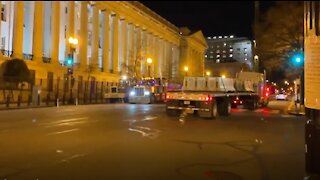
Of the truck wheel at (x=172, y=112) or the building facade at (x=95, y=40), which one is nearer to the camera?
the building facade at (x=95, y=40)

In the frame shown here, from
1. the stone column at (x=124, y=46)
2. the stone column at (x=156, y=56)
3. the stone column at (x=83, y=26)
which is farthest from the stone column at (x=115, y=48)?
the stone column at (x=83, y=26)

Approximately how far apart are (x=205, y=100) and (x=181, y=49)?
280ft

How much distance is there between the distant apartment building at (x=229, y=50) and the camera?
3671 inches

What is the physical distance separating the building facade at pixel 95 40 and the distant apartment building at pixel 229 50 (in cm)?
655

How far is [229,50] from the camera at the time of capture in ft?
372

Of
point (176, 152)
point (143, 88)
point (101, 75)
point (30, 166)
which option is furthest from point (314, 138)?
point (101, 75)

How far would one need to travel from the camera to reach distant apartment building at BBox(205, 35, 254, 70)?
93250 mm

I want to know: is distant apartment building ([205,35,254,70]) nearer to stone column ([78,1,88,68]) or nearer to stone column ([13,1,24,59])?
stone column ([78,1,88,68])

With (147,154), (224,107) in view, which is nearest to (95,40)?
(224,107)

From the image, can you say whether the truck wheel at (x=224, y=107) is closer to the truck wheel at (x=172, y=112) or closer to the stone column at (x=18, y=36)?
the truck wheel at (x=172, y=112)

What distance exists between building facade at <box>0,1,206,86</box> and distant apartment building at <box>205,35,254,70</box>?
6.55 m

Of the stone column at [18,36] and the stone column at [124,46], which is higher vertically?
Result: the stone column at [124,46]

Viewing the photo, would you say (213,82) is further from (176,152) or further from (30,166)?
(30,166)

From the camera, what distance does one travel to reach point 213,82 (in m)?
25.5
